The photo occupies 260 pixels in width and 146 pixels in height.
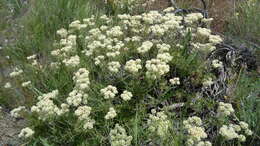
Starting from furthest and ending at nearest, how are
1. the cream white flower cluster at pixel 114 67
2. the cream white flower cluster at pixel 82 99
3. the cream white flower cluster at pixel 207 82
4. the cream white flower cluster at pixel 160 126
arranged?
the cream white flower cluster at pixel 207 82
the cream white flower cluster at pixel 114 67
the cream white flower cluster at pixel 82 99
the cream white flower cluster at pixel 160 126

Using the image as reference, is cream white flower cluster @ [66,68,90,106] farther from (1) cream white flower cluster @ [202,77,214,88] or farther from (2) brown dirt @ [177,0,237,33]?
(2) brown dirt @ [177,0,237,33]

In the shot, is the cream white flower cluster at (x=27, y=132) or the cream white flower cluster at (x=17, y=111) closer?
the cream white flower cluster at (x=27, y=132)

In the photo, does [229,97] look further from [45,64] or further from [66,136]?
[45,64]

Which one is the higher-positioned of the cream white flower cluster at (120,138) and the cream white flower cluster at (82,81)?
the cream white flower cluster at (82,81)

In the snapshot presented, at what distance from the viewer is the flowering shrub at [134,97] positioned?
2.32 meters

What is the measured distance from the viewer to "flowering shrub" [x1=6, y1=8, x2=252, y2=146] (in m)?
2.32

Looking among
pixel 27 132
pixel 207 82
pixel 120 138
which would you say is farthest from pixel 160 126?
pixel 27 132

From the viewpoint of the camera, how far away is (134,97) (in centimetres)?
279

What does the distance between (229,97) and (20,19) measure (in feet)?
9.53

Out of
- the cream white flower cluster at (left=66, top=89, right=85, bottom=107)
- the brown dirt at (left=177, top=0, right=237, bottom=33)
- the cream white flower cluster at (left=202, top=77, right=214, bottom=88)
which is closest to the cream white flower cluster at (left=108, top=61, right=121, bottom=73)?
the cream white flower cluster at (left=66, top=89, right=85, bottom=107)

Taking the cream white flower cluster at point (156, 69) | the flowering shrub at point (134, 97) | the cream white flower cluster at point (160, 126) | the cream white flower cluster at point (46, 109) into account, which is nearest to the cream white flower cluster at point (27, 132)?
the flowering shrub at point (134, 97)

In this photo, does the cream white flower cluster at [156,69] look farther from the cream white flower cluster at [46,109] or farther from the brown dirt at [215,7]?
the brown dirt at [215,7]

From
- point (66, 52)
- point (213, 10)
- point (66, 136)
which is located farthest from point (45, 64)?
point (213, 10)

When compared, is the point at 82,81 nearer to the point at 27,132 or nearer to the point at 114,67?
the point at 114,67
